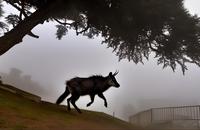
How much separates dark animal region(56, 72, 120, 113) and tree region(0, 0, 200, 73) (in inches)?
163

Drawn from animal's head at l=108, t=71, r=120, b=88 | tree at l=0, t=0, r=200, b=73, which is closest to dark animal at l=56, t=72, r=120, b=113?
animal's head at l=108, t=71, r=120, b=88

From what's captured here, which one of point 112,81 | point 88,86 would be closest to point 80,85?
point 88,86

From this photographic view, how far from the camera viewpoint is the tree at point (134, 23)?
822 inches

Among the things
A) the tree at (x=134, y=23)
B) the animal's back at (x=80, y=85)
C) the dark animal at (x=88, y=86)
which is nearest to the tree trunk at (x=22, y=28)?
the tree at (x=134, y=23)

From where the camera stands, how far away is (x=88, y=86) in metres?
18.1

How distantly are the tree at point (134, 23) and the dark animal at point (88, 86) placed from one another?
13.6 feet

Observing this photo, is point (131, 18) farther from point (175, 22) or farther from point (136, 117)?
point (136, 117)

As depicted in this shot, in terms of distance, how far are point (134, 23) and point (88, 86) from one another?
5433 mm

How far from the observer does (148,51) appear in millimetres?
23953

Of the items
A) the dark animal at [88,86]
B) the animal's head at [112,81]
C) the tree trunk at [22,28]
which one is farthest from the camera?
the tree trunk at [22,28]

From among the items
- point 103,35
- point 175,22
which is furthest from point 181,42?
point 103,35

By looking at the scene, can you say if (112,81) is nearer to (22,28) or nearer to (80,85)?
(80,85)

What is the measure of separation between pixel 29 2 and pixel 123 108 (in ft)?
203

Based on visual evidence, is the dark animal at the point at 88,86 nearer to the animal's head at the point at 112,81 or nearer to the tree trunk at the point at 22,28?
the animal's head at the point at 112,81
